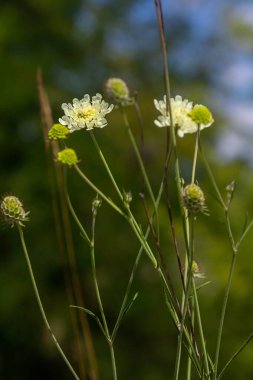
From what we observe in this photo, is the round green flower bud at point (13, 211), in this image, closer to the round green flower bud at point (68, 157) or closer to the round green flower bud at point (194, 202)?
the round green flower bud at point (68, 157)

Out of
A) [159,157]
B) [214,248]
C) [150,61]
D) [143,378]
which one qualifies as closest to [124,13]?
[150,61]

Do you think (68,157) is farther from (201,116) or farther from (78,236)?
(78,236)

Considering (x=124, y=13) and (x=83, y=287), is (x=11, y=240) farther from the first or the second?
(x=124, y=13)

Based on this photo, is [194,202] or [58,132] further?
[58,132]

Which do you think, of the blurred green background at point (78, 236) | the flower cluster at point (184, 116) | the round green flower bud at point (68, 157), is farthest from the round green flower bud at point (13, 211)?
the blurred green background at point (78, 236)

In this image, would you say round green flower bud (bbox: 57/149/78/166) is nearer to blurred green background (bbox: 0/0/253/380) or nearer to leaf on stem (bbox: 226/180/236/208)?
leaf on stem (bbox: 226/180/236/208)

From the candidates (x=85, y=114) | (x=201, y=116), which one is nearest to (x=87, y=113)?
(x=85, y=114)

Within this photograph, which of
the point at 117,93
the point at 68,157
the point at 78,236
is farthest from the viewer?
the point at 78,236
